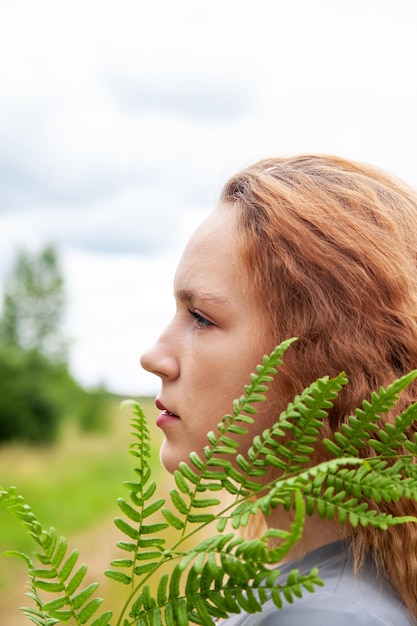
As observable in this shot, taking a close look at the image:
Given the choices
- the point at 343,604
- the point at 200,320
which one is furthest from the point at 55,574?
the point at 200,320

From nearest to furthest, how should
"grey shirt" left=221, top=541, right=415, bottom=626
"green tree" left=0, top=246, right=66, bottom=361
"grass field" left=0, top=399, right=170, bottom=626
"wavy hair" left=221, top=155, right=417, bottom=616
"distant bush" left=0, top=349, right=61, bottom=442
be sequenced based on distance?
"grey shirt" left=221, top=541, right=415, bottom=626 < "wavy hair" left=221, top=155, right=417, bottom=616 < "grass field" left=0, top=399, right=170, bottom=626 < "distant bush" left=0, top=349, right=61, bottom=442 < "green tree" left=0, top=246, right=66, bottom=361

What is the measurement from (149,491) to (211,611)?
17cm

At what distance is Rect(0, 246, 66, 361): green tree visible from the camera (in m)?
20.9

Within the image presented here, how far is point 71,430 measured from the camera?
20.8 metres

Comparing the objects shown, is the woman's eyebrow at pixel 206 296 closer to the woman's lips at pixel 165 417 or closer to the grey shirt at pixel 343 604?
the woman's lips at pixel 165 417

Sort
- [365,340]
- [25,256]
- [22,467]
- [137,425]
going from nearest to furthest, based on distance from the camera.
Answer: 1. [137,425]
2. [365,340]
3. [22,467]
4. [25,256]

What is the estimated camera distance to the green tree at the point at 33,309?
68.6 ft

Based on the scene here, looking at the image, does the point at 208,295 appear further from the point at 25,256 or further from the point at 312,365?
the point at 25,256

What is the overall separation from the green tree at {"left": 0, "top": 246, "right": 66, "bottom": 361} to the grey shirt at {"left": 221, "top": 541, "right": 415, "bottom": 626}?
19586mm

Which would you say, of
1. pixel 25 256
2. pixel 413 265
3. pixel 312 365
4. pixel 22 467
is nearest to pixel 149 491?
pixel 312 365

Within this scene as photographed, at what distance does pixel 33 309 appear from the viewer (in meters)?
21.7

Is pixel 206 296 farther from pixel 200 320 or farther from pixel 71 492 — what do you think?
pixel 71 492

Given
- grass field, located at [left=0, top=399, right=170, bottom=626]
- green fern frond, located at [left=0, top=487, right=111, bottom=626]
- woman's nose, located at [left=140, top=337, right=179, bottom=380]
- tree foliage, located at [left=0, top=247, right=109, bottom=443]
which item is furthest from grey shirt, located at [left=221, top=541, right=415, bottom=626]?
tree foliage, located at [left=0, top=247, right=109, bottom=443]

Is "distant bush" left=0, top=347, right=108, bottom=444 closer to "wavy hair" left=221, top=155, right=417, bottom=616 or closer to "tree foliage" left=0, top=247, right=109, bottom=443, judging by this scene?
"tree foliage" left=0, top=247, right=109, bottom=443
